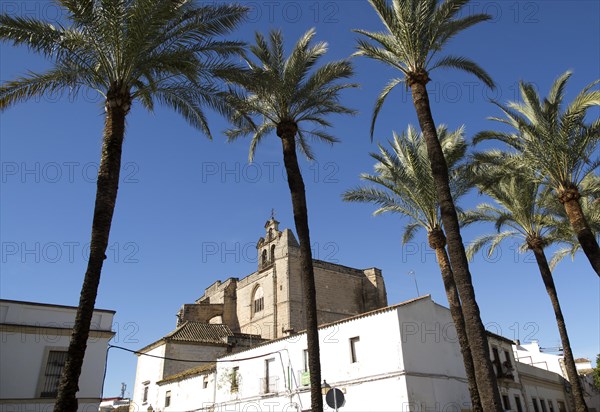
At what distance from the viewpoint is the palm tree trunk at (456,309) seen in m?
15.1

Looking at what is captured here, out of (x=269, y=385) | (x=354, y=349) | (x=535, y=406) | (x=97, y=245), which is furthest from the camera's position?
(x=535, y=406)

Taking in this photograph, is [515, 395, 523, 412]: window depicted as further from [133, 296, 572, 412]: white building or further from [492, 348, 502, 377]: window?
[492, 348, 502, 377]: window

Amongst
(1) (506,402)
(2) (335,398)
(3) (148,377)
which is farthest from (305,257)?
(3) (148,377)

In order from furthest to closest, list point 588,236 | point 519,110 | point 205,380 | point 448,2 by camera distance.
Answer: point 205,380 < point 519,110 < point 588,236 < point 448,2

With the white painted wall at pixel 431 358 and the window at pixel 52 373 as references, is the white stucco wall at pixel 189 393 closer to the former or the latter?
the window at pixel 52 373

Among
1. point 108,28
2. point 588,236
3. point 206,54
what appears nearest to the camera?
point 108,28

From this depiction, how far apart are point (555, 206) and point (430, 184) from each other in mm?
6648

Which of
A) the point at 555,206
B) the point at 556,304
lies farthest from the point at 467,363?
the point at 555,206

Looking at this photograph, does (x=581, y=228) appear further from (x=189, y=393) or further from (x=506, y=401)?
(x=189, y=393)

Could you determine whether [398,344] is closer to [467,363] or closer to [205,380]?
[467,363]

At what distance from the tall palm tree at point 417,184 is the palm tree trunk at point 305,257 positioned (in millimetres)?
5215

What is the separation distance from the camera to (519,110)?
17359 millimetres

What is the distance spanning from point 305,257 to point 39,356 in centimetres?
1122

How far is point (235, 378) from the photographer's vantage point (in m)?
25.2
